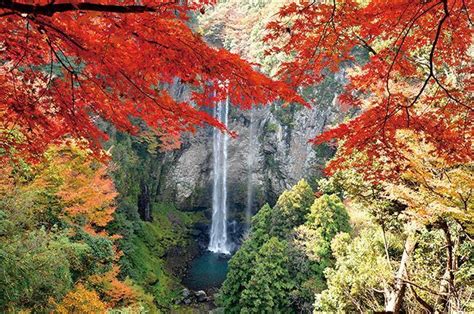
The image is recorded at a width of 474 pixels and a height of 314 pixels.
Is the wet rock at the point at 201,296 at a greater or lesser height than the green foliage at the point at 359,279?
lesser

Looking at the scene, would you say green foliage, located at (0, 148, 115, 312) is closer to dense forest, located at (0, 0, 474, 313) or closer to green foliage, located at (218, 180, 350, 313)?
dense forest, located at (0, 0, 474, 313)

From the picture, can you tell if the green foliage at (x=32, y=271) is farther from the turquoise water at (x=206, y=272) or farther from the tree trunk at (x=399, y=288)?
the turquoise water at (x=206, y=272)

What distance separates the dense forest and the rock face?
5.0 inches

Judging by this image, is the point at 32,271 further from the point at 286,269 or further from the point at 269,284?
the point at 286,269

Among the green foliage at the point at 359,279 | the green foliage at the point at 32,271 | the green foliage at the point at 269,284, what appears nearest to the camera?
the green foliage at the point at 32,271

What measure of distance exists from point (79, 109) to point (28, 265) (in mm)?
3495

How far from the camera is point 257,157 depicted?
965 inches

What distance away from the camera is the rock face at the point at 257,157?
22156mm

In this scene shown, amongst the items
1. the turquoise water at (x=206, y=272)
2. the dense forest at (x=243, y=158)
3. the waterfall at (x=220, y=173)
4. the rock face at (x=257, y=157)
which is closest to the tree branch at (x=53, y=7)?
the dense forest at (x=243, y=158)

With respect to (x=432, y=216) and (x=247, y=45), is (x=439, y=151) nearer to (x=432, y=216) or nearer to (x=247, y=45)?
(x=432, y=216)

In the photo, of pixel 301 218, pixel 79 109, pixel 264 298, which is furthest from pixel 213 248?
pixel 79 109

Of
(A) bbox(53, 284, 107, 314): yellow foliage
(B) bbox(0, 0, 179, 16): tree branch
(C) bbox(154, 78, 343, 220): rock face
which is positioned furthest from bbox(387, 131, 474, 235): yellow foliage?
(C) bbox(154, 78, 343, 220): rock face

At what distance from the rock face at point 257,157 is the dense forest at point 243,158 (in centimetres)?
13

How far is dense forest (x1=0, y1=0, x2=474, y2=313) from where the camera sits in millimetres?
2646
